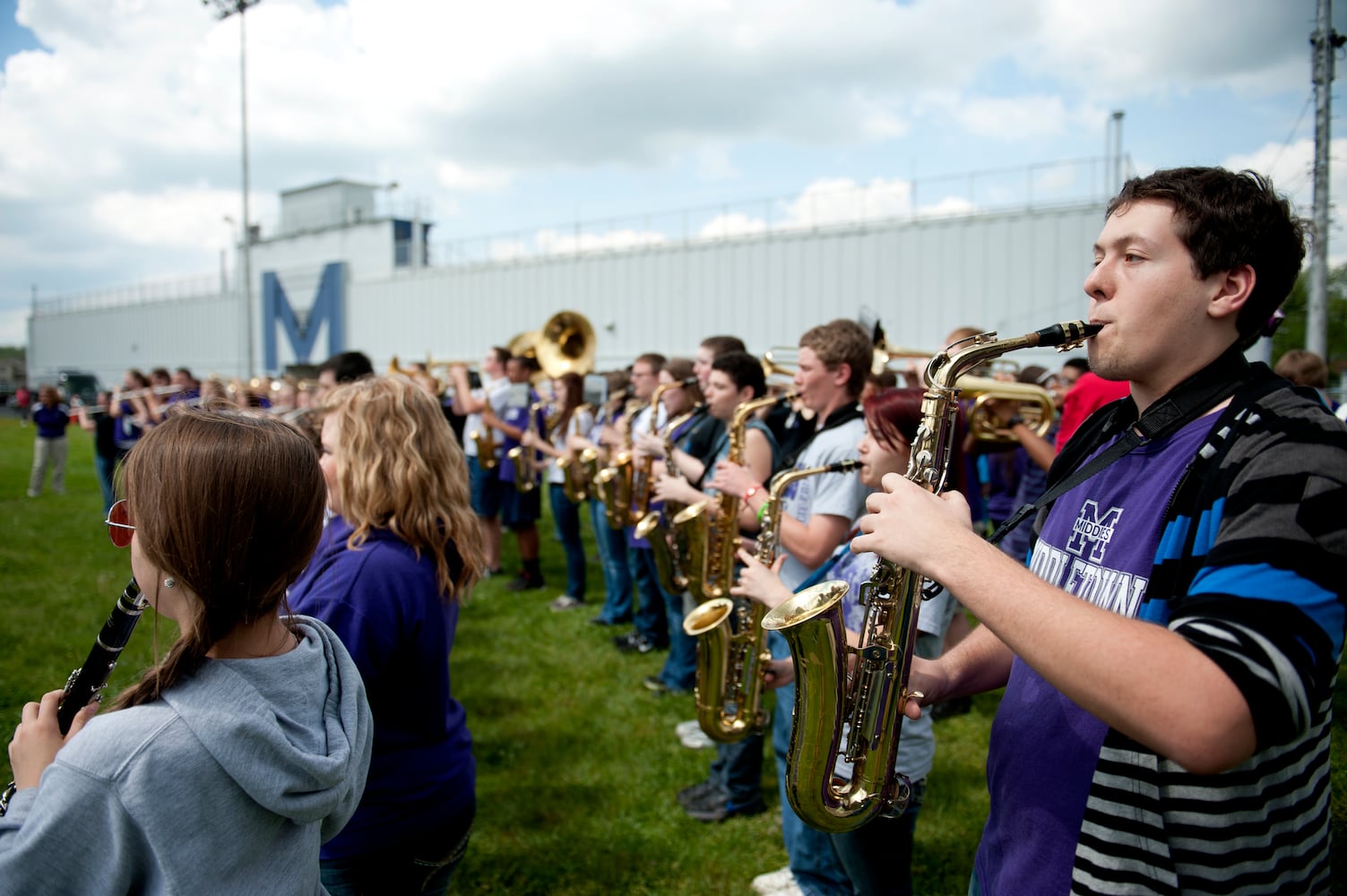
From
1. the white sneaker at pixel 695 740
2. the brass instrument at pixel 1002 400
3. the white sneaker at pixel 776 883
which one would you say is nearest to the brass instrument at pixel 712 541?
the white sneaker at pixel 695 740

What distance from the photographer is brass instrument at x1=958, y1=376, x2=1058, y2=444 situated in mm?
5734

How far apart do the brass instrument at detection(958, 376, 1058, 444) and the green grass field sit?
189 cm

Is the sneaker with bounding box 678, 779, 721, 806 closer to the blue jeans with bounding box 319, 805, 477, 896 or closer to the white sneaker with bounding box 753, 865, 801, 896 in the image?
the white sneaker with bounding box 753, 865, 801, 896

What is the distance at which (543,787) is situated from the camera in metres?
4.60

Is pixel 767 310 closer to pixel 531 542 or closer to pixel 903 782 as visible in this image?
pixel 531 542

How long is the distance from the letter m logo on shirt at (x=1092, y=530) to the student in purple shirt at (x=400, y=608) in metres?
1.79

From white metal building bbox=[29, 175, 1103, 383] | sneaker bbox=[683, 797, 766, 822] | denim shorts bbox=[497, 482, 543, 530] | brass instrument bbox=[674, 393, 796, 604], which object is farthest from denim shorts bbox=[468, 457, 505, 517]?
white metal building bbox=[29, 175, 1103, 383]

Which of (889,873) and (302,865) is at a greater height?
(302,865)

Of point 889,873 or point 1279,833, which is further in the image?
point 889,873

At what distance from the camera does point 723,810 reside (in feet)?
14.0

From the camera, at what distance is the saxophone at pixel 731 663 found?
3525mm

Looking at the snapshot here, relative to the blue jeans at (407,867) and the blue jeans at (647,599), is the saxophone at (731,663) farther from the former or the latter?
the blue jeans at (647,599)

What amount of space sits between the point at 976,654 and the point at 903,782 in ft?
1.24

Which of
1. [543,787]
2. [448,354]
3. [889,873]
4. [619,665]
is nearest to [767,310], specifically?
[448,354]
